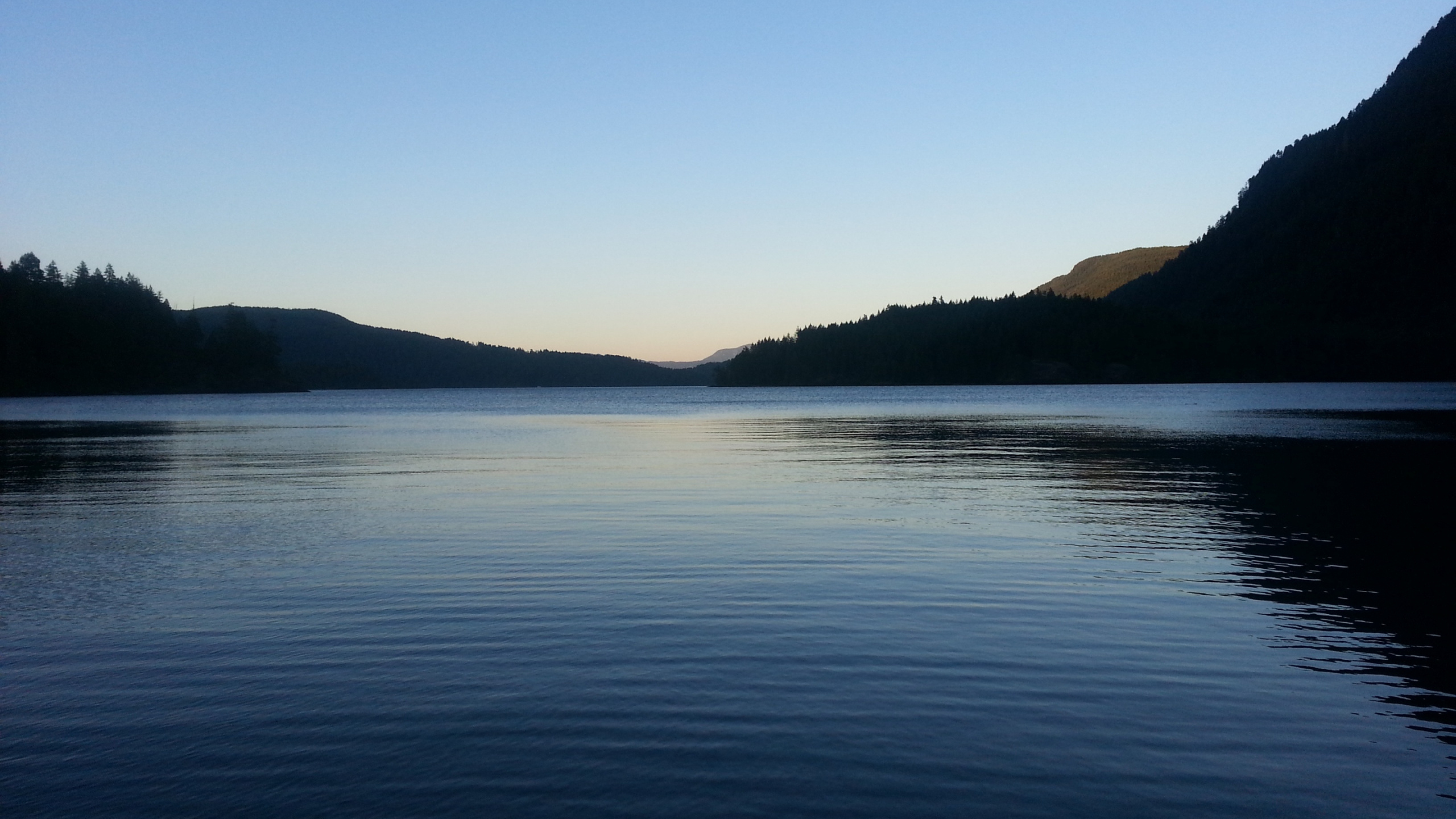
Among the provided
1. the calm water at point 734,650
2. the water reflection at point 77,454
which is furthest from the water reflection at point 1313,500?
the water reflection at point 77,454

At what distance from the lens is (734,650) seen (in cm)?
1202

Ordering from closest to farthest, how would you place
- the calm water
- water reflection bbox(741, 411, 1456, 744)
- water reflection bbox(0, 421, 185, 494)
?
the calm water → water reflection bbox(741, 411, 1456, 744) → water reflection bbox(0, 421, 185, 494)

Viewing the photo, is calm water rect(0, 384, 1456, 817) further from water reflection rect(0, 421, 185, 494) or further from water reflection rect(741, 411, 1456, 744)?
water reflection rect(0, 421, 185, 494)

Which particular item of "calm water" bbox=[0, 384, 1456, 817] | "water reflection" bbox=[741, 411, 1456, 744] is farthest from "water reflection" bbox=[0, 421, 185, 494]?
"water reflection" bbox=[741, 411, 1456, 744]

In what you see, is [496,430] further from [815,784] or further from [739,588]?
[815,784]

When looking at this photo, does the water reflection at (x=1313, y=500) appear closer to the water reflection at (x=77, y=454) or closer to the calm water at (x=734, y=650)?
the calm water at (x=734, y=650)

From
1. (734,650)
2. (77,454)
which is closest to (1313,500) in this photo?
(734,650)

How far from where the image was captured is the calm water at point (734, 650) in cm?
803

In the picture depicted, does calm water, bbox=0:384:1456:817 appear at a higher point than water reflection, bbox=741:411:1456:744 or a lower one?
higher

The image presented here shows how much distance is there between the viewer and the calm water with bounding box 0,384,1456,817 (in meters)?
8.03

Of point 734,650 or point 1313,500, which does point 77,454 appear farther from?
point 1313,500

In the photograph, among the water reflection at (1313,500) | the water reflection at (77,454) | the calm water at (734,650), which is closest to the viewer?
the calm water at (734,650)

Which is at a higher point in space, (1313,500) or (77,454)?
(77,454)

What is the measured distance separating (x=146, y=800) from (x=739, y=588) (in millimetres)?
9330
